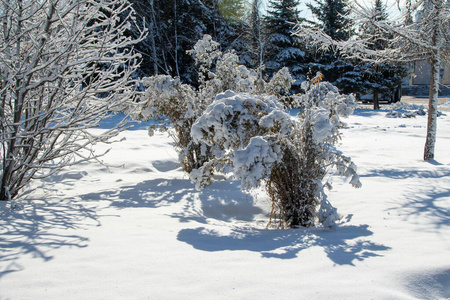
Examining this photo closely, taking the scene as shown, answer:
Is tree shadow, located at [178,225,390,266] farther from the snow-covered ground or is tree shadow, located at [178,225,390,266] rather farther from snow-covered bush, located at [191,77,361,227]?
snow-covered bush, located at [191,77,361,227]

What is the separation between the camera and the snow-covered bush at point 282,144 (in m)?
3.56

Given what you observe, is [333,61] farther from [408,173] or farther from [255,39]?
[408,173]

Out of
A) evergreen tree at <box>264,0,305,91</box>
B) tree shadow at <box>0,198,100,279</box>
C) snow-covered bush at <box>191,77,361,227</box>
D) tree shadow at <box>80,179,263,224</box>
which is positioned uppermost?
evergreen tree at <box>264,0,305,91</box>

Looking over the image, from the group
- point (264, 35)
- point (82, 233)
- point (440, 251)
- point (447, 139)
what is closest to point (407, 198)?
point (440, 251)

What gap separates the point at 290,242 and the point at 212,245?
708 millimetres

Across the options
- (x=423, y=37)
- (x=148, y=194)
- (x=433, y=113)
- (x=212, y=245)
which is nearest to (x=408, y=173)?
(x=433, y=113)

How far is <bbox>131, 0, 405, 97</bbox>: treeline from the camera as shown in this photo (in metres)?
22.6

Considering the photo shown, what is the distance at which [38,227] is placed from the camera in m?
3.36

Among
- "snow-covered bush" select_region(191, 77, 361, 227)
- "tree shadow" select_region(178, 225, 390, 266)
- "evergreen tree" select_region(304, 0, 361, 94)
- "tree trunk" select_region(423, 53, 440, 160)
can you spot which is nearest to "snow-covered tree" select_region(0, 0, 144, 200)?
"snow-covered bush" select_region(191, 77, 361, 227)

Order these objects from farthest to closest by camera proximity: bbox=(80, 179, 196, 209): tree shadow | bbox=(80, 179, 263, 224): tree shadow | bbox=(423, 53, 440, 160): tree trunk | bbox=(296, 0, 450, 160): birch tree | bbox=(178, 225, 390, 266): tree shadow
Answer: bbox=(423, 53, 440, 160): tree trunk → bbox=(296, 0, 450, 160): birch tree → bbox=(80, 179, 196, 209): tree shadow → bbox=(80, 179, 263, 224): tree shadow → bbox=(178, 225, 390, 266): tree shadow

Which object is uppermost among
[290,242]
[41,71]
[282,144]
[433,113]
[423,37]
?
→ [423,37]

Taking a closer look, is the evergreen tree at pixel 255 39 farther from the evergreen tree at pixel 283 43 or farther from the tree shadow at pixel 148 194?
the tree shadow at pixel 148 194

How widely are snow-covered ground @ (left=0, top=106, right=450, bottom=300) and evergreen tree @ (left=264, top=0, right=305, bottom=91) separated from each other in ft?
66.6

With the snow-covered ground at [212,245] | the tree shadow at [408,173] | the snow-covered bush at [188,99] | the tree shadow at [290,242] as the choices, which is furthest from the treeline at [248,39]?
the tree shadow at [290,242]
